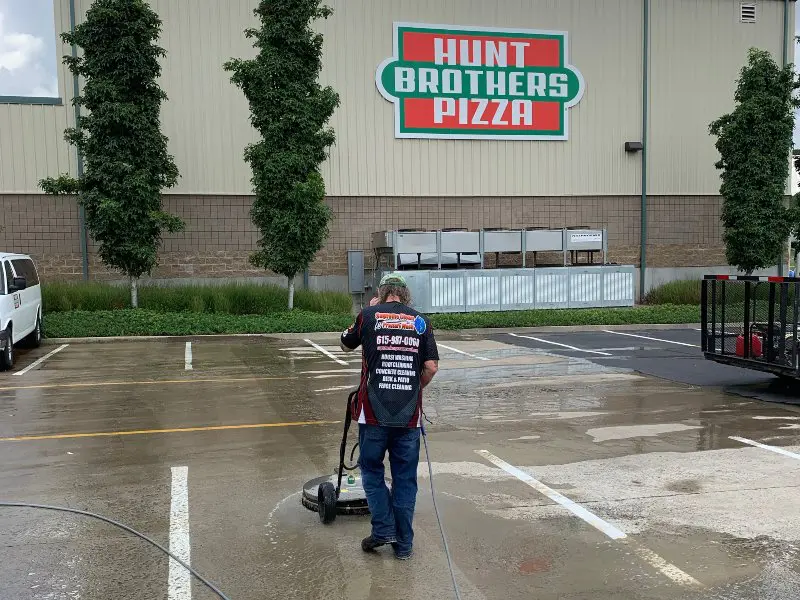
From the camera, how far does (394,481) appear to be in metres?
5.26

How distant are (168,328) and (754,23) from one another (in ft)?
77.0

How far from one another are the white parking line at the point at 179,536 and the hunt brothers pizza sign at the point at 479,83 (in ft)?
65.0

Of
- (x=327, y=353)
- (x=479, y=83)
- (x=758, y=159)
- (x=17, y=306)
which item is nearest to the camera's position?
(x=17, y=306)

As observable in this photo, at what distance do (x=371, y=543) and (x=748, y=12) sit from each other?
95.7 feet

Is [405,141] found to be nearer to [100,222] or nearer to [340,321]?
[340,321]

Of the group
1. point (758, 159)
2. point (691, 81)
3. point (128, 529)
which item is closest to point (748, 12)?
point (691, 81)

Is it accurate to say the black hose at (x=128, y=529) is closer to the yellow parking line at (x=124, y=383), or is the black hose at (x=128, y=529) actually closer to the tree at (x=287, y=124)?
the yellow parking line at (x=124, y=383)

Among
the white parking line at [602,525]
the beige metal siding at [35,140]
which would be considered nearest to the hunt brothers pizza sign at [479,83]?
the beige metal siding at [35,140]

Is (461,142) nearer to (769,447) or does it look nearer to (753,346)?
(753,346)

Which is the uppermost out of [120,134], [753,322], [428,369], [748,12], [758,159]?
[748,12]

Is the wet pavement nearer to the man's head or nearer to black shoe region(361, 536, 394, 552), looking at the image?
black shoe region(361, 536, 394, 552)

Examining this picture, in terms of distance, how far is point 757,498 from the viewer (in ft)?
21.1

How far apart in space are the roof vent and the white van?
25306 millimetres

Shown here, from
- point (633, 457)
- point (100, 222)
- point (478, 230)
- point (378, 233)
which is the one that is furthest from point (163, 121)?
point (633, 457)
